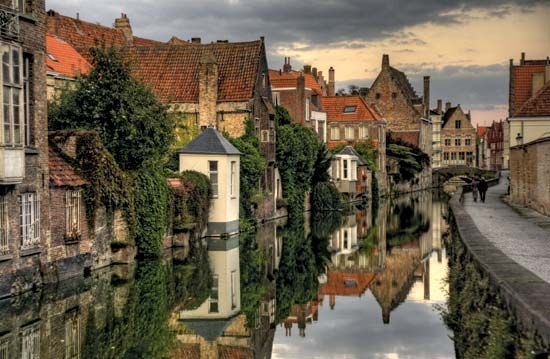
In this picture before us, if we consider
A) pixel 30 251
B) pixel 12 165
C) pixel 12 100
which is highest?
pixel 12 100

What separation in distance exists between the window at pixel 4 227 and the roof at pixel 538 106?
114ft

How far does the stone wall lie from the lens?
32938 millimetres

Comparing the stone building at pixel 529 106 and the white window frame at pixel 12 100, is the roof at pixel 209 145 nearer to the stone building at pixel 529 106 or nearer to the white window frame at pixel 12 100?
the white window frame at pixel 12 100

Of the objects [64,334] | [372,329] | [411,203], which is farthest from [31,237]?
[411,203]

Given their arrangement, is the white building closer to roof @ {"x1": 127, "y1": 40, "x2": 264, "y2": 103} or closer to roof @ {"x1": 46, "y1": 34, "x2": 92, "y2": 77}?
roof @ {"x1": 46, "y1": 34, "x2": 92, "y2": 77}

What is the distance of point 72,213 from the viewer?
2208 cm

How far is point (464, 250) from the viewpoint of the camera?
803 inches

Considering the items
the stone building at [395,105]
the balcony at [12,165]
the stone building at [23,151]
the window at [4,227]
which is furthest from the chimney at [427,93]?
the window at [4,227]

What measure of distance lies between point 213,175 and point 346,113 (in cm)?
4090

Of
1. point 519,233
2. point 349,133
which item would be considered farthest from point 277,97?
point 519,233

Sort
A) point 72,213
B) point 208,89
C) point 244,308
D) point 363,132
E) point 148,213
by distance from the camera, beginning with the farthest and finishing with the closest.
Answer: point 363,132 < point 208,89 < point 148,213 < point 72,213 < point 244,308

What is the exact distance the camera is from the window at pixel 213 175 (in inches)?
1335

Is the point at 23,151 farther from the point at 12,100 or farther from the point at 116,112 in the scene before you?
the point at 116,112

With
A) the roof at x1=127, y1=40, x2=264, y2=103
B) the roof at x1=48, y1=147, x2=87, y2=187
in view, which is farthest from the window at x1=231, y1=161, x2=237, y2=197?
the roof at x1=48, y1=147, x2=87, y2=187
